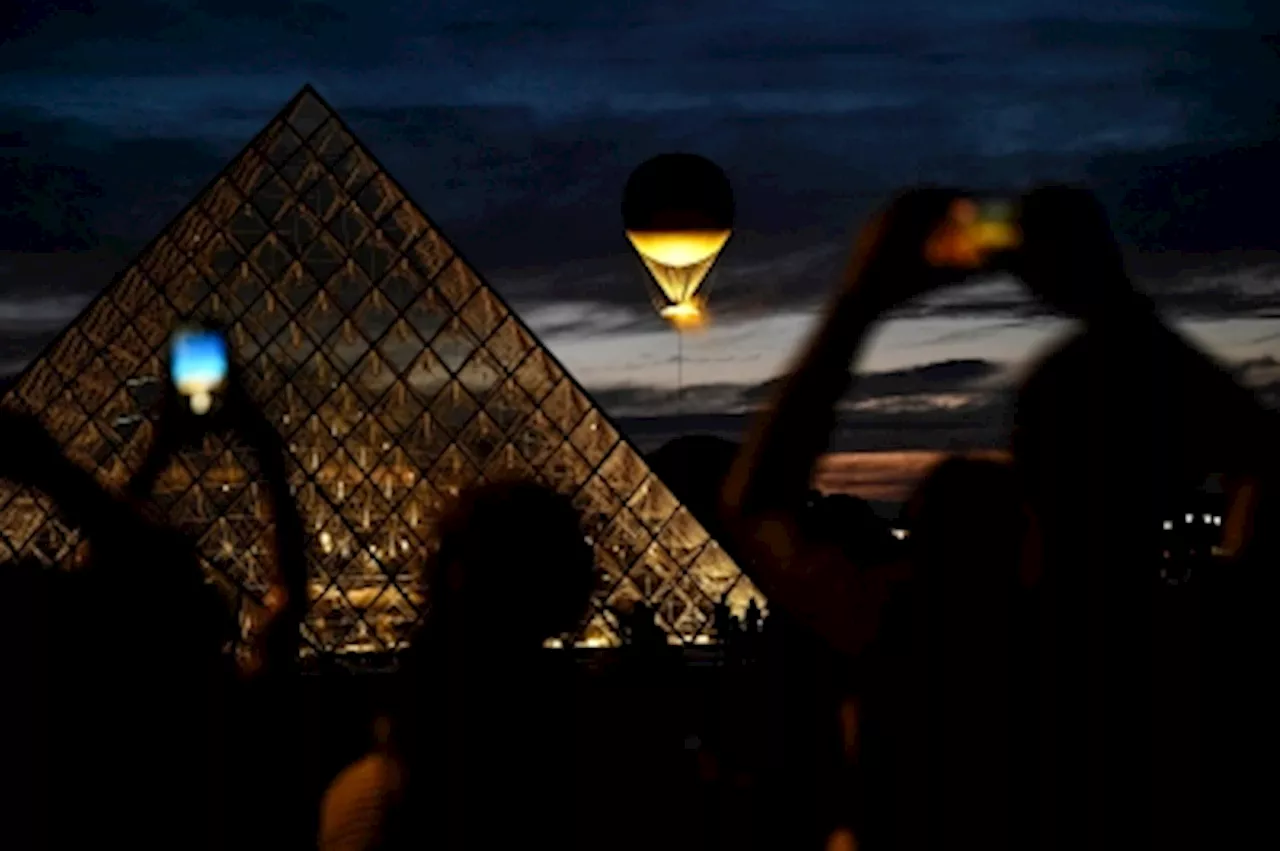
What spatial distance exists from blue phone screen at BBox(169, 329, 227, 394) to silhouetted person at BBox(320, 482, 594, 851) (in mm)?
529

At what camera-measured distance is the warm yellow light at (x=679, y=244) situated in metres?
7.40

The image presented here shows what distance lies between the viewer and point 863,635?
2740 mm

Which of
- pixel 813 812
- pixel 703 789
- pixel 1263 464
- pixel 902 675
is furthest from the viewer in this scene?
pixel 703 789

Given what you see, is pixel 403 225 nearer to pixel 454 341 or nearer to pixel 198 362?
pixel 454 341

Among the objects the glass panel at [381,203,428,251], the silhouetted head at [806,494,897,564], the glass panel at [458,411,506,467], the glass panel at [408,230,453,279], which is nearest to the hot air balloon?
the silhouetted head at [806,494,897,564]

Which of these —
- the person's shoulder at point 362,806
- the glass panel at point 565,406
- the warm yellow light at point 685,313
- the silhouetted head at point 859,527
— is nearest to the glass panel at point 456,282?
the glass panel at point 565,406

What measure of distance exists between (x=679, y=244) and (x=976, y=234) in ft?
18.2

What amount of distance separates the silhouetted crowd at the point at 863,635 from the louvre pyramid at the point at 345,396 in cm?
2668

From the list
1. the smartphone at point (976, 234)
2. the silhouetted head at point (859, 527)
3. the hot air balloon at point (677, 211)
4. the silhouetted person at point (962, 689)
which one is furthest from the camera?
the hot air balloon at point (677, 211)

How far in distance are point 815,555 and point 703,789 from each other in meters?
7.05

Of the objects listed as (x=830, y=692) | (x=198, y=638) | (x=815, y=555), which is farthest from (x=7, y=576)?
(x=830, y=692)

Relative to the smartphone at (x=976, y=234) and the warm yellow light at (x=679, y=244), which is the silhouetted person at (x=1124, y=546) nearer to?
the smartphone at (x=976, y=234)

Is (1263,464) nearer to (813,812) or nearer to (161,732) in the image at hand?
(161,732)

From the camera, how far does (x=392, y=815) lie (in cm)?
242
